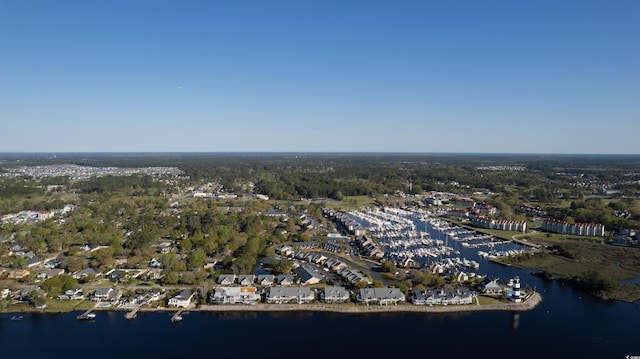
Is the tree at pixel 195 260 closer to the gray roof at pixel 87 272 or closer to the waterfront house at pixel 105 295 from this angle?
the waterfront house at pixel 105 295

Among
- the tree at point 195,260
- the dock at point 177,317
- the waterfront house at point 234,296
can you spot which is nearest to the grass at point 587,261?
the waterfront house at point 234,296

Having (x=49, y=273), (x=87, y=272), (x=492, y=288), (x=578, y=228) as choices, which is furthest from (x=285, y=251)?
(x=578, y=228)

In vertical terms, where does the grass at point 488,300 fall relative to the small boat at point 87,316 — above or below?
below

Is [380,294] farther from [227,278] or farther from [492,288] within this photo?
[227,278]

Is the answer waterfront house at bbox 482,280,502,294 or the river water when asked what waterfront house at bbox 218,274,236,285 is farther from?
waterfront house at bbox 482,280,502,294

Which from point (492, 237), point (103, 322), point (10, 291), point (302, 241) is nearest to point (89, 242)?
point (10, 291)

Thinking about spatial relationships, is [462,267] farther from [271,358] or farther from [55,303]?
[55,303]
